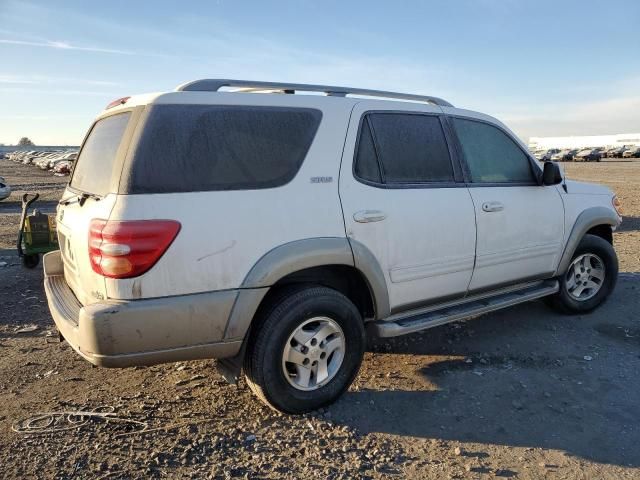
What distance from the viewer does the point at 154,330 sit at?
104 inches

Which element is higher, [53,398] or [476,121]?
[476,121]

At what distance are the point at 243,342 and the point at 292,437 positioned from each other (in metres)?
0.63

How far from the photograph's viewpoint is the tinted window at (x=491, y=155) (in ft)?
13.1

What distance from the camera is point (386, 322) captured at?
3.49 meters

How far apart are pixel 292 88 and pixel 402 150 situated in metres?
0.88

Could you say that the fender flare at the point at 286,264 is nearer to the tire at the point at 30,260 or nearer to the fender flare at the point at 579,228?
the fender flare at the point at 579,228

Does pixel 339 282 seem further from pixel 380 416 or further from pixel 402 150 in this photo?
pixel 402 150

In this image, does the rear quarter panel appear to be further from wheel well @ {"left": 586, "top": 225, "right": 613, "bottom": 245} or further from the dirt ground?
wheel well @ {"left": 586, "top": 225, "right": 613, "bottom": 245}

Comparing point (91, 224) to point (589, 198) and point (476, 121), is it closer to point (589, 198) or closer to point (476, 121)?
point (476, 121)

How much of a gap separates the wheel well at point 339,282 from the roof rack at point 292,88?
119 centimetres

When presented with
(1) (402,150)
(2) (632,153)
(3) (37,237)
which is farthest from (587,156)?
(1) (402,150)

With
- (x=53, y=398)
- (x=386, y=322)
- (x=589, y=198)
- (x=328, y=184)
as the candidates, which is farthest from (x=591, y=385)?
(x=53, y=398)

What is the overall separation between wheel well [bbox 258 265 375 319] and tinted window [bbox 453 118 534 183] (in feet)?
4.25

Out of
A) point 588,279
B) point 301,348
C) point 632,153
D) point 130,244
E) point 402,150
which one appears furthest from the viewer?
point 632,153
